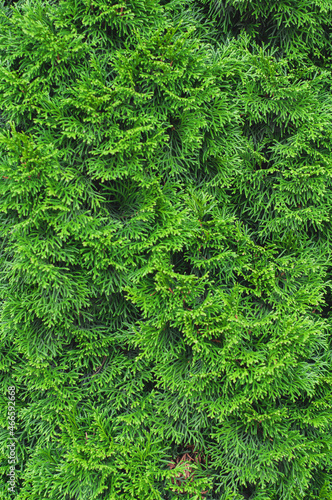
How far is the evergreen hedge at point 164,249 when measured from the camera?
2.32 m

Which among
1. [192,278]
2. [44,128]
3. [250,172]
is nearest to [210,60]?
[250,172]

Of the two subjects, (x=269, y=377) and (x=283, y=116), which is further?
(x=283, y=116)

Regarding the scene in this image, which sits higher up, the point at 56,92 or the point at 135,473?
the point at 56,92

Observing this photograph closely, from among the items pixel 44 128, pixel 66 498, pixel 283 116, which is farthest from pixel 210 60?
pixel 66 498

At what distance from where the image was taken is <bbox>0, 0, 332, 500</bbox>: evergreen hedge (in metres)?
2.32

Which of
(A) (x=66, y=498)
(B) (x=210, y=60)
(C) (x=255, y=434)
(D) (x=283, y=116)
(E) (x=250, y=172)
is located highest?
(B) (x=210, y=60)

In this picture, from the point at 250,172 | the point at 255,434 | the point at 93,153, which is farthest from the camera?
the point at 250,172

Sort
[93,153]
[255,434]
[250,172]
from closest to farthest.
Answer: [93,153] < [255,434] < [250,172]

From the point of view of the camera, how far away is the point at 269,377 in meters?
2.38

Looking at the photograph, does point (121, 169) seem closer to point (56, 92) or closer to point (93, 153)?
point (93, 153)

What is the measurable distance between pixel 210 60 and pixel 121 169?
43.9 inches

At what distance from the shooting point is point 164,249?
246 cm

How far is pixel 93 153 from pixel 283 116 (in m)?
1.48

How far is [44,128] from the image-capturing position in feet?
7.91
